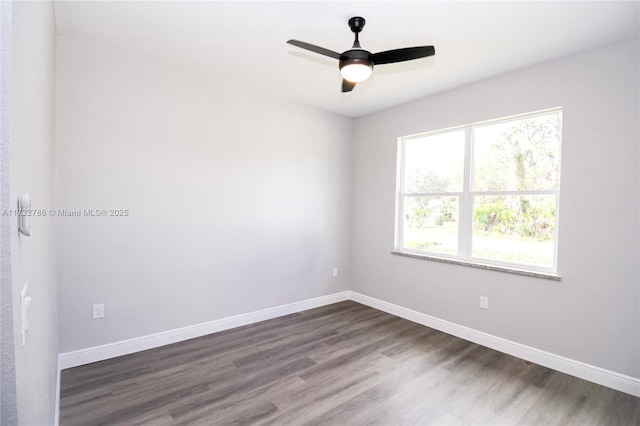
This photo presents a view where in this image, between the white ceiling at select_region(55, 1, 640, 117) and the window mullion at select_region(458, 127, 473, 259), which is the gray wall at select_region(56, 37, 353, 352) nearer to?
the white ceiling at select_region(55, 1, 640, 117)

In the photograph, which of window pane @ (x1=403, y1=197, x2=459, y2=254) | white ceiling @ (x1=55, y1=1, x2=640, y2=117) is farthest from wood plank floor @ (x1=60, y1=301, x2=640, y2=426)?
white ceiling @ (x1=55, y1=1, x2=640, y2=117)

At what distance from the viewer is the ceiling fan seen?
2.05 m

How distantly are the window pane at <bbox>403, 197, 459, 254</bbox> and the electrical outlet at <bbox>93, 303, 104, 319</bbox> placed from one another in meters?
3.34

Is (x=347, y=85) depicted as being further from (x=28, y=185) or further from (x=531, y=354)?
(x=531, y=354)

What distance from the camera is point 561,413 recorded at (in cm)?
218

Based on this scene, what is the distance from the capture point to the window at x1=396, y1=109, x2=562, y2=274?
2920 mm

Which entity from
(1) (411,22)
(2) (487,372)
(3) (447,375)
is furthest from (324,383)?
(1) (411,22)

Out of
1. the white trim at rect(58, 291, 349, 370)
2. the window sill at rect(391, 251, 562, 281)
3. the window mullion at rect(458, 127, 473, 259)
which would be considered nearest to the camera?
the white trim at rect(58, 291, 349, 370)

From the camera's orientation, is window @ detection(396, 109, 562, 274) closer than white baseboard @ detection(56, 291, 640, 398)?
No

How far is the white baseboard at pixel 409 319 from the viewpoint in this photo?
8.31 feet

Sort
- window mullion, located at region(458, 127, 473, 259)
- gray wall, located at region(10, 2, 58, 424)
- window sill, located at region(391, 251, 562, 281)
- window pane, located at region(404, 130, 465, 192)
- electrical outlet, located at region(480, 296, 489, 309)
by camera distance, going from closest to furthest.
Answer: gray wall, located at region(10, 2, 58, 424), window sill, located at region(391, 251, 562, 281), electrical outlet, located at region(480, 296, 489, 309), window mullion, located at region(458, 127, 473, 259), window pane, located at region(404, 130, 465, 192)

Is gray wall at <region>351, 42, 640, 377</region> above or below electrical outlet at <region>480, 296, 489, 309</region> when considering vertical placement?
above

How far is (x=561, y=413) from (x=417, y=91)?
315 centimetres

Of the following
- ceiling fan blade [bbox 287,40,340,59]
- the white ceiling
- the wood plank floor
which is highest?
the white ceiling
